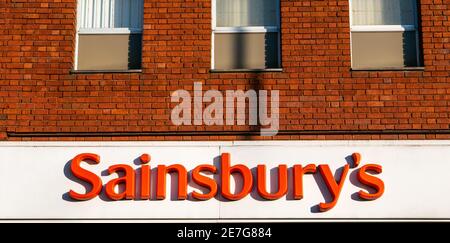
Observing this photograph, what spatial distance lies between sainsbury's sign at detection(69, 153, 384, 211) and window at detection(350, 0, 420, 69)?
4.69ft

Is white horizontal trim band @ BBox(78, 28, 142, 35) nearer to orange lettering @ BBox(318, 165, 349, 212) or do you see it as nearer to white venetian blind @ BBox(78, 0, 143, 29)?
white venetian blind @ BBox(78, 0, 143, 29)

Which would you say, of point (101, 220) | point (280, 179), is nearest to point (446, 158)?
point (280, 179)

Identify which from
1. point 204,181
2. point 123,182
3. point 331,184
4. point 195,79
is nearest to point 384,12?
point 331,184

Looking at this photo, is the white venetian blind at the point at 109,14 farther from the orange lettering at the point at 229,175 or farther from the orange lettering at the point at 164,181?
the orange lettering at the point at 229,175

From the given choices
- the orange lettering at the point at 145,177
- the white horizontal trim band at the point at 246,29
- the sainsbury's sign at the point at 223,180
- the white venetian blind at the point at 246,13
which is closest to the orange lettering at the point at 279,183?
the sainsbury's sign at the point at 223,180

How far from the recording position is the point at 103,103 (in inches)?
360

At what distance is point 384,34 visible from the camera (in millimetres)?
9445

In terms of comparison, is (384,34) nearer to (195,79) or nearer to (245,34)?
(245,34)

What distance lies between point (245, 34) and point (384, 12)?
187 centimetres

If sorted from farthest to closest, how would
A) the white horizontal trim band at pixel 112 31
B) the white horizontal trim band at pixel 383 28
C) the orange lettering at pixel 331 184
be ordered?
the white horizontal trim band at pixel 112 31 < the white horizontal trim band at pixel 383 28 < the orange lettering at pixel 331 184

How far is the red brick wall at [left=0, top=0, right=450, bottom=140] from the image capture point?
29.6 ft

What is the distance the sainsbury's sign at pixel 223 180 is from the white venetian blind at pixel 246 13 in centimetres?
195

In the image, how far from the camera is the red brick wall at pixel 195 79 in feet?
29.6

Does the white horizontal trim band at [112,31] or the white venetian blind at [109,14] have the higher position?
the white venetian blind at [109,14]
